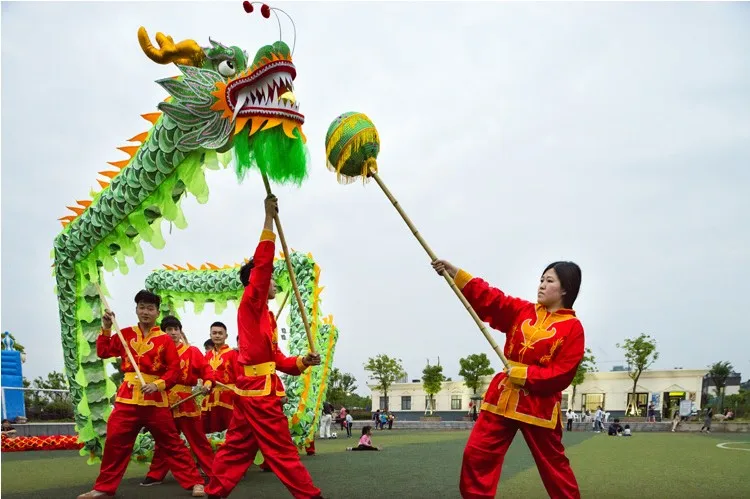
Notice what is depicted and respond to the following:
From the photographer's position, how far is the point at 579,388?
37812 millimetres

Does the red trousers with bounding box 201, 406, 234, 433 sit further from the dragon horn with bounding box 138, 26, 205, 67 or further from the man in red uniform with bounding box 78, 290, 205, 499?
the dragon horn with bounding box 138, 26, 205, 67

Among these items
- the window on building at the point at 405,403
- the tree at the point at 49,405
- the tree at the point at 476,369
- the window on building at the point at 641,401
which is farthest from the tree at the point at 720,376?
the tree at the point at 49,405

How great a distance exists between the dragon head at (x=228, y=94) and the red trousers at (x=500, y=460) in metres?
1.90

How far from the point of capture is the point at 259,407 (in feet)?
12.9

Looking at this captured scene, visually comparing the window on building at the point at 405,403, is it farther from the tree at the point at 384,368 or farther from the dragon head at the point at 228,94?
the dragon head at the point at 228,94

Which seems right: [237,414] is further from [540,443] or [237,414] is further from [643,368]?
[643,368]

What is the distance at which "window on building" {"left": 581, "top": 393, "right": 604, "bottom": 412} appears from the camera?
120ft

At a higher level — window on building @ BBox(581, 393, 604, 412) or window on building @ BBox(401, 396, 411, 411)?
window on building @ BBox(581, 393, 604, 412)

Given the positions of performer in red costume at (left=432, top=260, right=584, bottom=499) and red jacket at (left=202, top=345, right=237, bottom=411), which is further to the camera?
red jacket at (left=202, top=345, right=237, bottom=411)

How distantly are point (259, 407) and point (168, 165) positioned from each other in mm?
Result: 1926

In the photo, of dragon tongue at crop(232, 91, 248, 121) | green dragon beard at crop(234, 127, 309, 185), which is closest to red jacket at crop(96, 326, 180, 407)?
green dragon beard at crop(234, 127, 309, 185)

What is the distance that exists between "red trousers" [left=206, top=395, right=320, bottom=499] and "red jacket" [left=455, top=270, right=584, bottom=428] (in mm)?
1178

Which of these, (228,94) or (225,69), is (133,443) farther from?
(225,69)

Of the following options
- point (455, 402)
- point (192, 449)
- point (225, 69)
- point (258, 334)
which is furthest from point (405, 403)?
point (225, 69)
